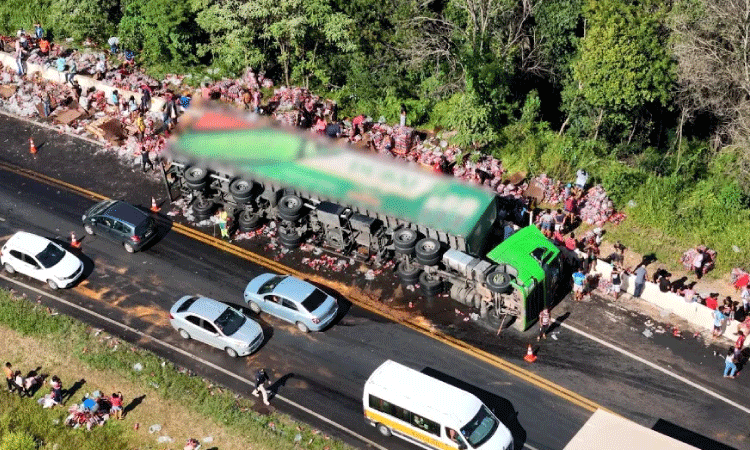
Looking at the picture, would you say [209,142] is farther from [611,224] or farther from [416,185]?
[611,224]

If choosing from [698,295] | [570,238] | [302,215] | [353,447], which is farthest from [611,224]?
[353,447]

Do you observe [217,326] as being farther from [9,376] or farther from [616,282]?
[616,282]

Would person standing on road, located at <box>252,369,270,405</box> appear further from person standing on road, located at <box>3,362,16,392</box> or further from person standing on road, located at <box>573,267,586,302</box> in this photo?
person standing on road, located at <box>573,267,586,302</box>

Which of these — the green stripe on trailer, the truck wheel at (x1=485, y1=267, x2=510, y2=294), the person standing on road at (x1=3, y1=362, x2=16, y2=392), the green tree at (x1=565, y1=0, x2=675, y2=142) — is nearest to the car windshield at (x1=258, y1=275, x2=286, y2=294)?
the green stripe on trailer

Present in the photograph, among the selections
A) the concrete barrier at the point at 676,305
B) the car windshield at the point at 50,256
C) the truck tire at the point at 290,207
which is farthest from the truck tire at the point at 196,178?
the concrete barrier at the point at 676,305

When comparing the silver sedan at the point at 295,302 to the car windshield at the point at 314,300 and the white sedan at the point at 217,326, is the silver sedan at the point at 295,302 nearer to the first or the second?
the car windshield at the point at 314,300

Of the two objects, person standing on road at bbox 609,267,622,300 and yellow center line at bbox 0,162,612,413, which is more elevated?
person standing on road at bbox 609,267,622,300
